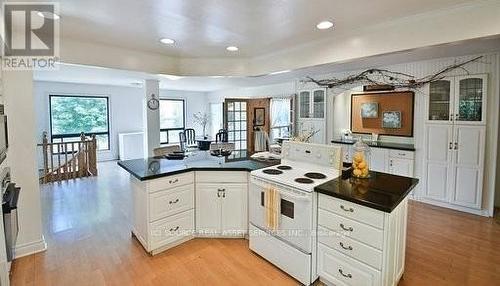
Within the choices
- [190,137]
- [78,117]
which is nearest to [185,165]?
[78,117]

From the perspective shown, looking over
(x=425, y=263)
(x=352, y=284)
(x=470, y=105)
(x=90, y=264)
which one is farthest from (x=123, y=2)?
(x=470, y=105)

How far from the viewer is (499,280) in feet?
7.78

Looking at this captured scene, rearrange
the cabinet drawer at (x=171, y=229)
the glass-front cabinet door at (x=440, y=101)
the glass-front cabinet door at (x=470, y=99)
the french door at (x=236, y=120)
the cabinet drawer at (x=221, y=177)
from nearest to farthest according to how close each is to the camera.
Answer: the cabinet drawer at (x=171, y=229)
the cabinet drawer at (x=221, y=177)
the glass-front cabinet door at (x=470, y=99)
the glass-front cabinet door at (x=440, y=101)
the french door at (x=236, y=120)

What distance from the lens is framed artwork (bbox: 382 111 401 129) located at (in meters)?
4.93

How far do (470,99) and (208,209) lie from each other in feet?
13.3

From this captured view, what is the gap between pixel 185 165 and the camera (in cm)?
315

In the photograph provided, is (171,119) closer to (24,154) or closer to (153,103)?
(153,103)

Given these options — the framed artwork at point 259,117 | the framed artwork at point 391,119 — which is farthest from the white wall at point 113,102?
the framed artwork at point 391,119

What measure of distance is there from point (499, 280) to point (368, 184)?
1.49 metres

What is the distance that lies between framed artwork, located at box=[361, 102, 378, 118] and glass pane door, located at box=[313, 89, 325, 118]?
0.81 m

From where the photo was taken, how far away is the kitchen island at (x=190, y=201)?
9.23ft

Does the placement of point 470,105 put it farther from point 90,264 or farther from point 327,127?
point 90,264

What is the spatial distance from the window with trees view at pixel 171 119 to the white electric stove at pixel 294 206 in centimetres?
673

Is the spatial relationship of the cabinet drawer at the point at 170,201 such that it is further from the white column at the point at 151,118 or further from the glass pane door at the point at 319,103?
the glass pane door at the point at 319,103
